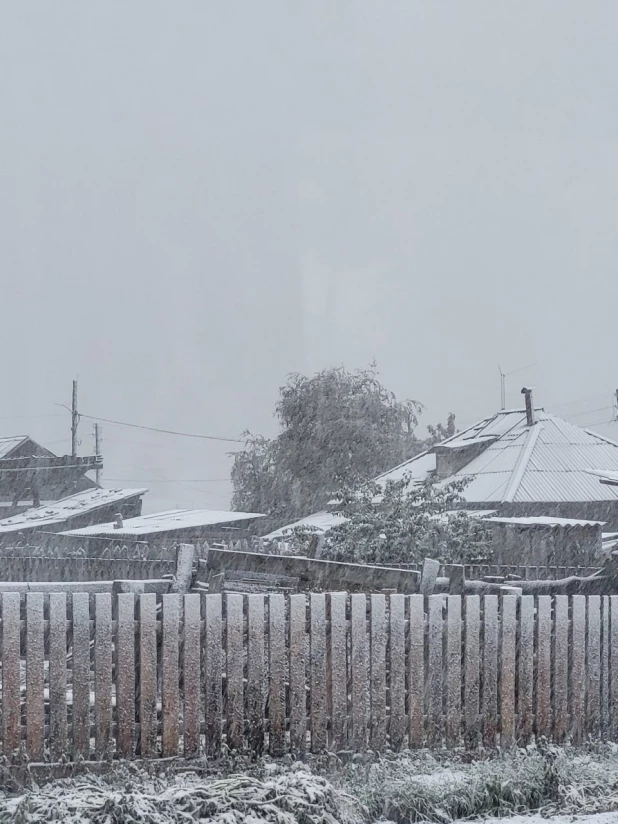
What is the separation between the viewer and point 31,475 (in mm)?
43938

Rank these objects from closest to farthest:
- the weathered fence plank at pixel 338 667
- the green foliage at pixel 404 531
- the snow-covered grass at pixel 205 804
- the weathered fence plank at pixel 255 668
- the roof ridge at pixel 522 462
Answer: the snow-covered grass at pixel 205 804 < the weathered fence plank at pixel 255 668 < the weathered fence plank at pixel 338 667 < the green foliage at pixel 404 531 < the roof ridge at pixel 522 462

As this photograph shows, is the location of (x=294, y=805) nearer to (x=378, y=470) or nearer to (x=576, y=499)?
(x=576, y=499)

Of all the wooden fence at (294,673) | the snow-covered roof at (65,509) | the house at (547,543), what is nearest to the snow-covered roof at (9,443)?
the snow-covered roof at (65,509)

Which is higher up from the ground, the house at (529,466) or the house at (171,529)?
the house at (529,466)

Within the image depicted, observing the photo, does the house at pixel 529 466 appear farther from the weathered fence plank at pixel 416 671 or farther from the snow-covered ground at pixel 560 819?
the snow-covered ground at pixel 560 819

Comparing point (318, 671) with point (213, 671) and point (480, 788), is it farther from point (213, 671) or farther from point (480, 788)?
point (480, 788)

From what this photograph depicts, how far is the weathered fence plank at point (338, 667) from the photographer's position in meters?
5.65

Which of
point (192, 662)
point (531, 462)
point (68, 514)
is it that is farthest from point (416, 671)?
point (68, 514)

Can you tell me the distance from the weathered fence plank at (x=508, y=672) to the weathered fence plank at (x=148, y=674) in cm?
233

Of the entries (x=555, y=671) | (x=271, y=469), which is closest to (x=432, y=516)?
(x=555, y=671)

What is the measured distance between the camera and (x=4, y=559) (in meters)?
24.2

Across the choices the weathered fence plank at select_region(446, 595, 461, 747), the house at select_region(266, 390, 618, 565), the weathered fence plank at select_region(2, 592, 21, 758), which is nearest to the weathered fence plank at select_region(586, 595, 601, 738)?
the weathered fence plank at select_region(446, 595, 461, 747)

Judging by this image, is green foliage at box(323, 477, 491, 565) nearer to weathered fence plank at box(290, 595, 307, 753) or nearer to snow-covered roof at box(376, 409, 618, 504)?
snow-covered roof at box(376, 409, 618, 504)

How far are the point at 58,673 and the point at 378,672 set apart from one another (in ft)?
6.60
